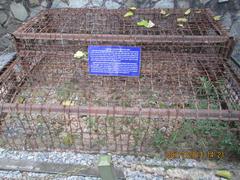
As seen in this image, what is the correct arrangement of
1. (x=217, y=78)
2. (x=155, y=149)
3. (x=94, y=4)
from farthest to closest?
(x=94, y=4) → (x=217, y=78) → (x=155, y=149)

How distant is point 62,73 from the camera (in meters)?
3.01

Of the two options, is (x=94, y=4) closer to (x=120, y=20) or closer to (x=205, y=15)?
(x=120, y=20)

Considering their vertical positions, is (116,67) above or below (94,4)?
below

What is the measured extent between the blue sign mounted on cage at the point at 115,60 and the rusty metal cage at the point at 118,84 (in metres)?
0.29

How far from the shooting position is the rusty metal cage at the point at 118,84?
2.46m

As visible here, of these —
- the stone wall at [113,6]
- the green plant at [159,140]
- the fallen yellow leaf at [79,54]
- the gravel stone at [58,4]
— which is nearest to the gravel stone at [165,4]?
the stone wall at [113,6]

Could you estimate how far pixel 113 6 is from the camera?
3.69m

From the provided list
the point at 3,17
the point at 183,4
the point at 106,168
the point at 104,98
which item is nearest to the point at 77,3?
the point at 3,17

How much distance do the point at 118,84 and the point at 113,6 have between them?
4.13ft

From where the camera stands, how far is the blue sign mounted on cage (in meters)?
2.45

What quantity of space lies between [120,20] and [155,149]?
1.67 meters

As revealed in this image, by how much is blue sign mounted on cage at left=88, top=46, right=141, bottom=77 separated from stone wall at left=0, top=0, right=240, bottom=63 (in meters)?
1.43

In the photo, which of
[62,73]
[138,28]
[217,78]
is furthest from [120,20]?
[217,78]

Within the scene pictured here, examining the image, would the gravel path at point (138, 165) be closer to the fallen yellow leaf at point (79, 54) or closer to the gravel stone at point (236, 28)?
the fallen yellow leaf at point (79, 54)
